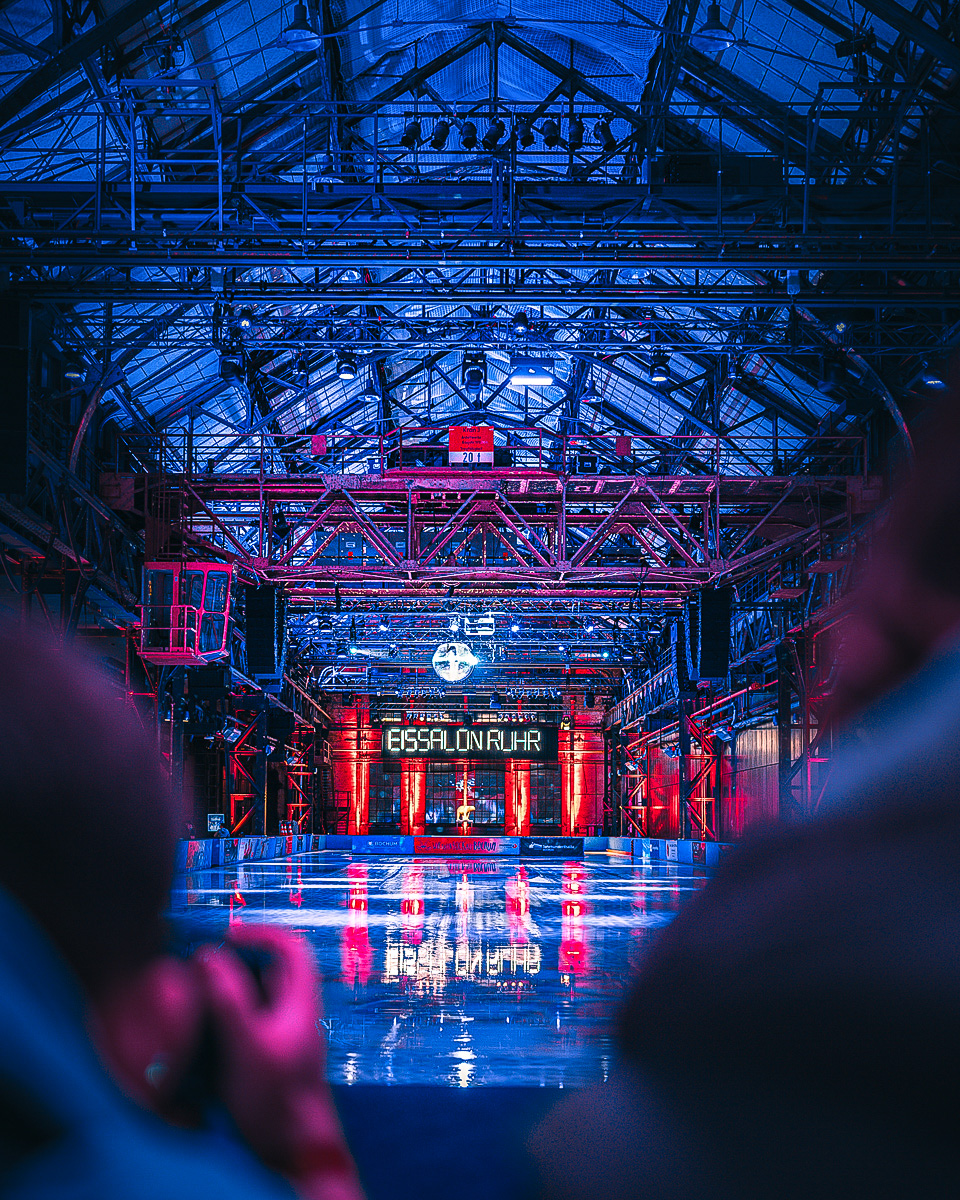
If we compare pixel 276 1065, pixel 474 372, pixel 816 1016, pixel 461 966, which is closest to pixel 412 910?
pixel 461 966

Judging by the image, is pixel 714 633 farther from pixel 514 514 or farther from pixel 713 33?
pixel 713 33

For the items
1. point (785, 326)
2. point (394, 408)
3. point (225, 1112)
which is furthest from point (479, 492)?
point (225, 1112)

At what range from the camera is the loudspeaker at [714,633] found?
2812cm

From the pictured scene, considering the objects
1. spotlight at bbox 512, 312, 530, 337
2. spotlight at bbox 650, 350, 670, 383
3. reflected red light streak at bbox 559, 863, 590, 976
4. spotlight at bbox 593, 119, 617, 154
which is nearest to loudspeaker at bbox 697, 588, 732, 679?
spotlight at bbox 650, 350, 670, 383

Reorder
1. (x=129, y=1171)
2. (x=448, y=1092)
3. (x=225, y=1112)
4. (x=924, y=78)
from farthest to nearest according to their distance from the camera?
(x=924, y=78)
(x=448, y=1092)
(x=225, y=1112)
(x=129, y=1171)

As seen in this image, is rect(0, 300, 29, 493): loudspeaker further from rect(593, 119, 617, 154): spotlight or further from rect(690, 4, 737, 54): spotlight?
rect(690, 4, 737, 54): spotlight

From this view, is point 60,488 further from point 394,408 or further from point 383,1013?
point 383,1013

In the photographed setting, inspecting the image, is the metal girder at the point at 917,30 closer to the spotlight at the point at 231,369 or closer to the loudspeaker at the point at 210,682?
the spotlight at the point at 231,369

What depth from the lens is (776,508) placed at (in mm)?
27781

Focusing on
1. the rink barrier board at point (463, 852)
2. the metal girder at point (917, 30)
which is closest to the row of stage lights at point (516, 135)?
the metal girder at point (917, 30)

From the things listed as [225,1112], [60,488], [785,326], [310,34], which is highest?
[310,34]

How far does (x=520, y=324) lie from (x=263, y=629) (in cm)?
1033

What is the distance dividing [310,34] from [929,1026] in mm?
17887

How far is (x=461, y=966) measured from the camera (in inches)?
398
